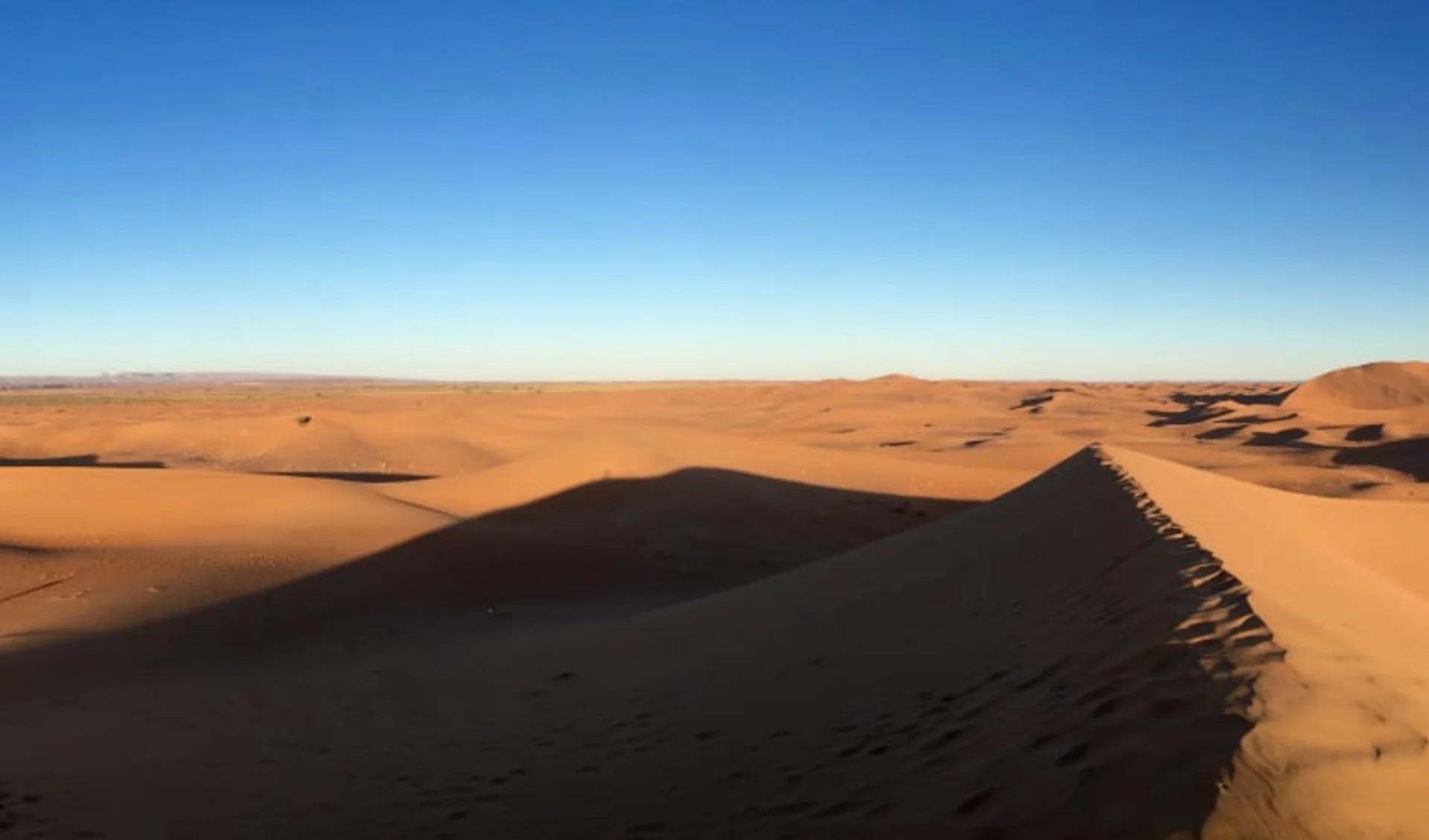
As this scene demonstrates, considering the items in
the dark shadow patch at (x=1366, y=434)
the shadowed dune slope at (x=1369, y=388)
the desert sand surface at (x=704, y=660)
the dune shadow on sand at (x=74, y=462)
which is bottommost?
the dune shadow on sand at (x=74, y=462)

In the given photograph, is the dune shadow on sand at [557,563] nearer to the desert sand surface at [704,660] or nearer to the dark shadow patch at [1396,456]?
the desert sand surface at [704,660]

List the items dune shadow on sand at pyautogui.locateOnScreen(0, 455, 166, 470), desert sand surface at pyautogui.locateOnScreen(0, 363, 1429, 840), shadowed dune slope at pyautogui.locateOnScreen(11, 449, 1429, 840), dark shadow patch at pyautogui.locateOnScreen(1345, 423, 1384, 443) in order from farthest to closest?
dune shadow on sand at pyautogui.locateOnScreen(0, 455, 166, 470) → dark shadow patch at pyautogui.locateOnScreen(1345, 423, 1384, 443) → desert sand surface at pyautogui.locateOnScreen(0, 363, 1429, 840) → shadowed dune slope at pyautogui.locateOnScreen(11, 449, 1429, 840)

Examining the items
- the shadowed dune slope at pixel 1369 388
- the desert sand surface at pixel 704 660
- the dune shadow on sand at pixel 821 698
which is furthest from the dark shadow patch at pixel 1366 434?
the dune shadow on sand at pixel 821 698

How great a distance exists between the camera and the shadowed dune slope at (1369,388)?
1689 inches

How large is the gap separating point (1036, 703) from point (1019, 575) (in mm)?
3324

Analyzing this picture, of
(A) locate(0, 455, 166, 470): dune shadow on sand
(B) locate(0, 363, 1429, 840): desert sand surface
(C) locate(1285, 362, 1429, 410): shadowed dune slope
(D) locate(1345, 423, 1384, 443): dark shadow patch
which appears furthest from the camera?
(C) locate(1285, 362, 1429, 410): shadowed dune slope

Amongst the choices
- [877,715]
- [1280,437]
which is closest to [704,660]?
[877,715]

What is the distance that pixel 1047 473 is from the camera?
512 inches

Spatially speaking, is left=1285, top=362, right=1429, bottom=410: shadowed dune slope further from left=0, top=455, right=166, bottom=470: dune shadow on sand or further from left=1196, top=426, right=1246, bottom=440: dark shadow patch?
left=0, top=455, right=166, bottom=470: dune shadow on sand

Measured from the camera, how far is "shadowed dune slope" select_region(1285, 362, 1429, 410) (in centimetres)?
4291

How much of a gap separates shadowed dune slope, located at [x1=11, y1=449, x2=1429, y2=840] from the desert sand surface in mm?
26

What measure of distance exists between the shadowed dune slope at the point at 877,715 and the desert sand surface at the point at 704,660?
3 cm

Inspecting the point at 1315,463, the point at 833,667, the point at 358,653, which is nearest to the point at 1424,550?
the point at 833,667

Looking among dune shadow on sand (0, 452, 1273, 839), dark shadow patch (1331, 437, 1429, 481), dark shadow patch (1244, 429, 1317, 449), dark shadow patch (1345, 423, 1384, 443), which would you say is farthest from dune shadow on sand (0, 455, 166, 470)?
dark shadow patch (1345, 423, 1384, 443)
